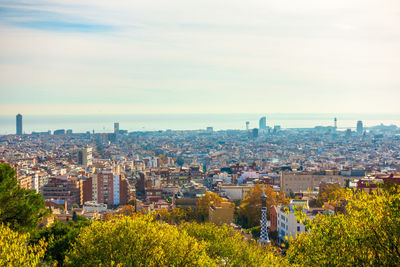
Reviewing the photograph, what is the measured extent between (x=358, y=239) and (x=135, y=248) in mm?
4211

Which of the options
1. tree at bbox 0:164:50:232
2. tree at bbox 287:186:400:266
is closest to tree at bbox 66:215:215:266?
tree at bbox 287:186:400:266

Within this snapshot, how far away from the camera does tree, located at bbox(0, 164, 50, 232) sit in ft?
44.1

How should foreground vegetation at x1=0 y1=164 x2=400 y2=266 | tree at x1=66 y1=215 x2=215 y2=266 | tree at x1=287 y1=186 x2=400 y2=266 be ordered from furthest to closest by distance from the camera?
1. tree at x1=66 y1=215 x2=215 y2=266
2. foreground vegetation at x1=0 y1=164 x2=400 y2=266
3. tree at x1=287 y1=186 x2=400 y2=266

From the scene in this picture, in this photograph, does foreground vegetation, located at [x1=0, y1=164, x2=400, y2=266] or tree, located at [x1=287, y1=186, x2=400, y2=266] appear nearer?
tree, located at [x1=287, y1=186, x2=400, y2=266]

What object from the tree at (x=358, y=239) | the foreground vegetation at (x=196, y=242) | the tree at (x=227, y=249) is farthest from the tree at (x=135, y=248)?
the tree at (x=358, y=239)

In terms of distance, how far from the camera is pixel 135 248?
10000 millimetres

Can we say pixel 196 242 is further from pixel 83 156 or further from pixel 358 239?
pixel 83 156

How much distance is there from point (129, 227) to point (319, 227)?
12.8 feet

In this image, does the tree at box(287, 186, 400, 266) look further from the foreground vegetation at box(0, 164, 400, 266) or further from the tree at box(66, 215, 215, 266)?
the tree at box(66, 215, 215, 266)

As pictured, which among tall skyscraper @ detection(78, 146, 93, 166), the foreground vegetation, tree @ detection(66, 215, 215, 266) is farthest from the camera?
tall skyscraper @ detection(78, 146, 93, 166)

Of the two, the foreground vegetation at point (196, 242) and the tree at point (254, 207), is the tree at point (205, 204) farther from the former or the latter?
the foreground vegetation at point (196, 242)

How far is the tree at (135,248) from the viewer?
31.5 ft

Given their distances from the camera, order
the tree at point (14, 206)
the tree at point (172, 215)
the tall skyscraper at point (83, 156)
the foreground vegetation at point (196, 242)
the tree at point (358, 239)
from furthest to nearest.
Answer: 1. the tall skyscraper at point (83, 156)
2. the tree at point (172, 215)
3. the tree at point (14, 206)
4. the foreground vegetation at point (196, 242)
5. the tree at point (358, 239)

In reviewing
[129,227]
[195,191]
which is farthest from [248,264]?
[195,191]
